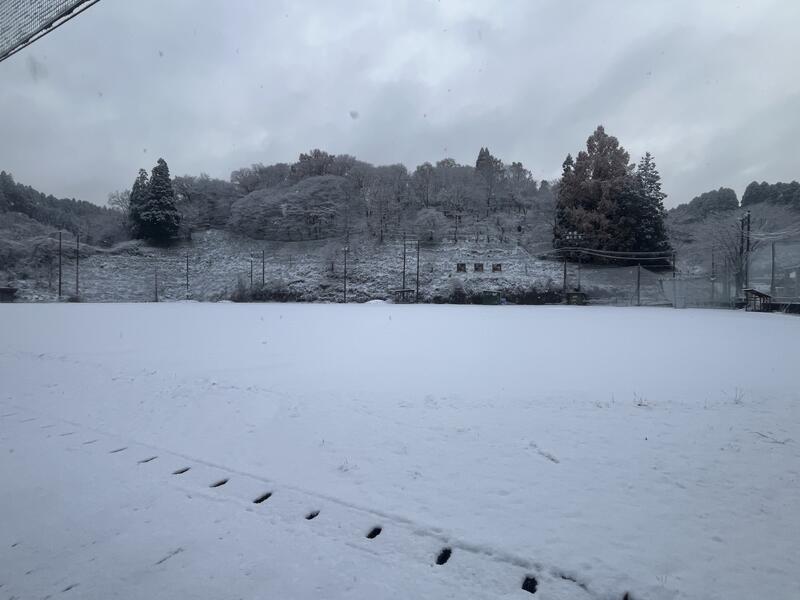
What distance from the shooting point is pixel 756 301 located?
22.0 m

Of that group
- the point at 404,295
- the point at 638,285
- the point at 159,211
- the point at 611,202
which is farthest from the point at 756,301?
the point at 159,211

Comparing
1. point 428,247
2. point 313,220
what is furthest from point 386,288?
point 313,220

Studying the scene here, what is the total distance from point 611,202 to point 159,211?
44684mm

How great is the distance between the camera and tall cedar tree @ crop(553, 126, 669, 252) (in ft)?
109

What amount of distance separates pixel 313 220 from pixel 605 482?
151ft

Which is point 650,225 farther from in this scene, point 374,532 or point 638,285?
point 374,532

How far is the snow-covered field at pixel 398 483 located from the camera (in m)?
1.99

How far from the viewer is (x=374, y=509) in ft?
8.29

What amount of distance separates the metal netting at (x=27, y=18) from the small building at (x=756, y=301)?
1084 inches

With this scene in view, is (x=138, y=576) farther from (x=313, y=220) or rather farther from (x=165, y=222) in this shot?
(x=165, y=222)

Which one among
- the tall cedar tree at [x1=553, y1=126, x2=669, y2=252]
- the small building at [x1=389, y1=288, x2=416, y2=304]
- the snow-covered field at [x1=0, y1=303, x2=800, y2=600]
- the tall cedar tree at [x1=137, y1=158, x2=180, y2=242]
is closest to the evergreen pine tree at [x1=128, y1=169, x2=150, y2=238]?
the tall cedar tree at [x1=137, y1=158, x2=180, y2=242]

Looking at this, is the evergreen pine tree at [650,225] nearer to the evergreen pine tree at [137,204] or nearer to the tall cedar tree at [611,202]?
the tall cedar tree at [611,202]

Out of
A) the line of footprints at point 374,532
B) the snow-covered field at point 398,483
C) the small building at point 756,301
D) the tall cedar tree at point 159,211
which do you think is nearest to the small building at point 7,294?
the tall cedar tree at point 159,211

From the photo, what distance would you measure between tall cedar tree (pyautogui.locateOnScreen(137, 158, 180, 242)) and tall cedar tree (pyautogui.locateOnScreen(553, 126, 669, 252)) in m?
40.6
